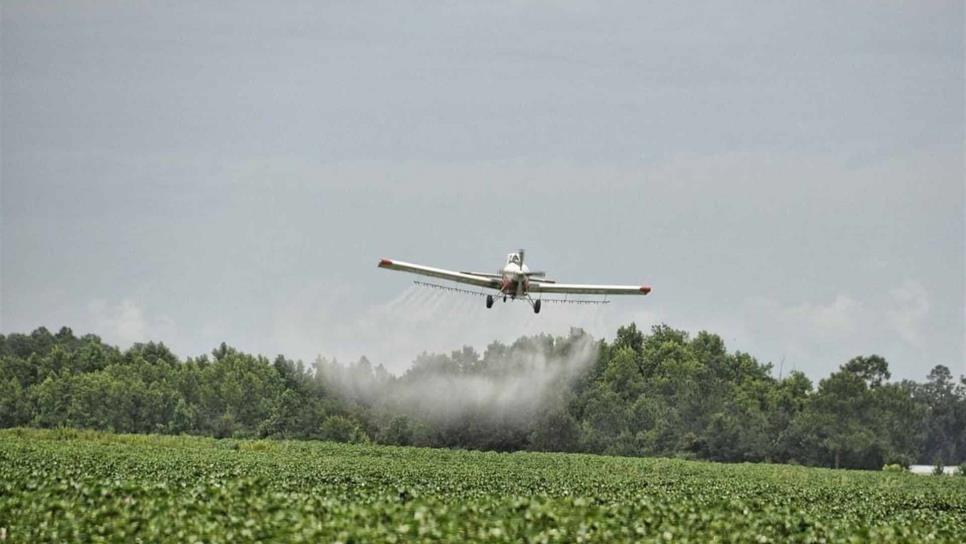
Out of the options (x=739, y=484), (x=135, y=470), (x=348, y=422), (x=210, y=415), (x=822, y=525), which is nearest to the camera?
(x=822, y=525)

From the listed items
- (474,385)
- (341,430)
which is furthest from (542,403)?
(341,430)

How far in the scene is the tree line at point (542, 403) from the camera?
12194 cm

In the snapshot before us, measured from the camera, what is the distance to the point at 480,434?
11612 centimetres

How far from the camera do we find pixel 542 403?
12469cm

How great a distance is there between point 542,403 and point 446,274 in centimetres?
6331

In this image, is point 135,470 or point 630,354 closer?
point 135,470

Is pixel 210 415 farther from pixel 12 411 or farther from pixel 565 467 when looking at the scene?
pixel 565 467

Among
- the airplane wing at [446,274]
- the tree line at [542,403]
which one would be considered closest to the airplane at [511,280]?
the airplane wing at [446,274]

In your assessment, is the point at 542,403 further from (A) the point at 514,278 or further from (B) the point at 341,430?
(A) the point at 514,278

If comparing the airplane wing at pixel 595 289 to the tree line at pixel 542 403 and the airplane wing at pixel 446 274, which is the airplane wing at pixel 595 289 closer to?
the airplane wing at pixel 446 274

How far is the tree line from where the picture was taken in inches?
4801

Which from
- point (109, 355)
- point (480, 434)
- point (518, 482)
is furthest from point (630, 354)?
point (518, 482)

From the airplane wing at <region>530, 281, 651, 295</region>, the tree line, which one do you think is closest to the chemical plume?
the tree line

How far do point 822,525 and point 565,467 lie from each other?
50091 millimetres
